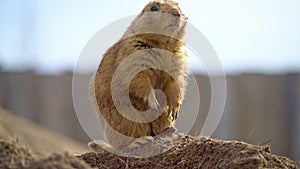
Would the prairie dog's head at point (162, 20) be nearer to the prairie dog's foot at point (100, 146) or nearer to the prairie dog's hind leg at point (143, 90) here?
the prairie dog's hind leg at point (143, 90)

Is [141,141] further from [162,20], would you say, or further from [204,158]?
[162,20]

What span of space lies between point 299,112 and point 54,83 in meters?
7.93

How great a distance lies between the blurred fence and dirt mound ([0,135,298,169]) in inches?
409

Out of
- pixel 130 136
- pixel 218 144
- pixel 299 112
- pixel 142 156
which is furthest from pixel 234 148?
pixel 299 112

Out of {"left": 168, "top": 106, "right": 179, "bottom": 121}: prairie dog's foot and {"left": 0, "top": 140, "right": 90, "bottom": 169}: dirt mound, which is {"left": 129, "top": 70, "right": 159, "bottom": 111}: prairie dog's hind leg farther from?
{"left": 0, "top": 140, "right": 90, "bottom": 169}: dirt mound

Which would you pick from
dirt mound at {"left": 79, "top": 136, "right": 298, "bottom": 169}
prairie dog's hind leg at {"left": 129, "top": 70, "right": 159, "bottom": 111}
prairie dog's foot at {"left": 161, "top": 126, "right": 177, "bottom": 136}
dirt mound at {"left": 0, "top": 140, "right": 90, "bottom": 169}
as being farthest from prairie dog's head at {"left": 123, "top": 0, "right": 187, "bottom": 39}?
dirt mound at {"left": 0, "top": 140, "right": 90, "bottom": 169}

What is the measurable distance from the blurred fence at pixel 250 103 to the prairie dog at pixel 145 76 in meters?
9.42

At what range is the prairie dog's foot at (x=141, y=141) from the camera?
16.9 feet

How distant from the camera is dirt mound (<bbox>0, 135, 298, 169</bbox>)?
324cm

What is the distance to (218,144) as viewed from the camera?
172 inches

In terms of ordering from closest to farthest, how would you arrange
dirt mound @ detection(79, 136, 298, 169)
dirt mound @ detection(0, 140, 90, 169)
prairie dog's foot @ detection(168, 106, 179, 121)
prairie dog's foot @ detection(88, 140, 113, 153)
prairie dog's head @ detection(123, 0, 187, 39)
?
dirt mound @ detection(0, 140, 90, 169) → dirt mound @ detection(79, 136, 298, 169) → prairie dog's foot @ detection(88, 140, 113, 153) → prairie dog's foot @ detection(168, 106, 179, 121) → prairie dog's head @ detection(123, 0, 187, 39)

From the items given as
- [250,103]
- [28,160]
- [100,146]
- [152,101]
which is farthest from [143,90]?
[250,103]

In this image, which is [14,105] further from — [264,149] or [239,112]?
[264,149]

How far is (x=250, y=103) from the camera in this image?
1684 centimetres
